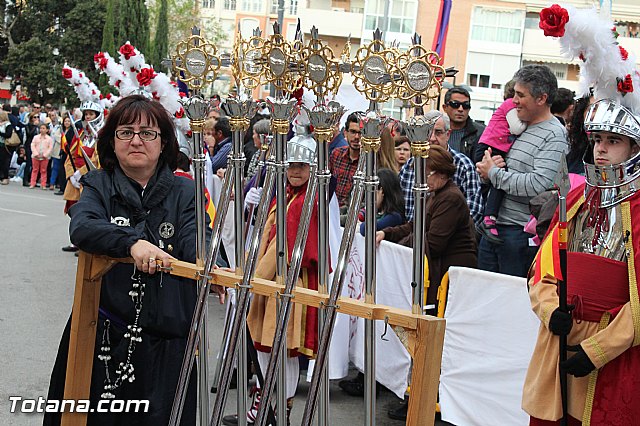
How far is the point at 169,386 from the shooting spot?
3.97 metres

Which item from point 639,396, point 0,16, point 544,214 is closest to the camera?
point 639,396

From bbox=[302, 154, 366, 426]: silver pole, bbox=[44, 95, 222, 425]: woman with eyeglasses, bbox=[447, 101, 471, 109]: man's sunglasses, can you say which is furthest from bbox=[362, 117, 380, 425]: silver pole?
bbox=[447, 101, 471, 109]: man's sunglasses

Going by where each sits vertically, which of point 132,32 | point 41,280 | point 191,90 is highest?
point 132,32

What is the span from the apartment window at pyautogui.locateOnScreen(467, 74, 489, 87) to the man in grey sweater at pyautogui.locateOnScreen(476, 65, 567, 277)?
39.5m

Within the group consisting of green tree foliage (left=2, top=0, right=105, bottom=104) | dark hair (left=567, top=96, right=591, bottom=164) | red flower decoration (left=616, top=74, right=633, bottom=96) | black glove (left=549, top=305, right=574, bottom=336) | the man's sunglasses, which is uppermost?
green tree foliage (left=2, top=0, right=105, bottom=104)

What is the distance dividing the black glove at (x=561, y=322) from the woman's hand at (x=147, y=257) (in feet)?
5.02

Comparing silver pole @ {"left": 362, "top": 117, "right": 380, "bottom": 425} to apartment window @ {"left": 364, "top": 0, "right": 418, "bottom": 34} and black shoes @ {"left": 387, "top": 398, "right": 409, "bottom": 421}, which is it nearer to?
black shoes @ {"left": 387, "top": 398, "right": 409, "bottom": 421}

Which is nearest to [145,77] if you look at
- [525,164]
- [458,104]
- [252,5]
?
[458,104]

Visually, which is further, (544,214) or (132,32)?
(132,32)

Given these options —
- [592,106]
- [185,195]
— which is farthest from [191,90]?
[592,106]

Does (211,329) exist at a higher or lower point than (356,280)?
lower

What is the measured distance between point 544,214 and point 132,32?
3574 centimetres

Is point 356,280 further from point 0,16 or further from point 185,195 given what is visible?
point 0,16

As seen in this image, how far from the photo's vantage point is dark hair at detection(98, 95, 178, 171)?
399 cm
